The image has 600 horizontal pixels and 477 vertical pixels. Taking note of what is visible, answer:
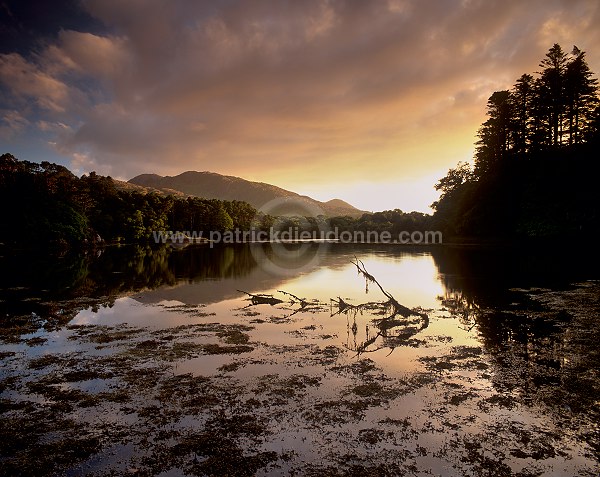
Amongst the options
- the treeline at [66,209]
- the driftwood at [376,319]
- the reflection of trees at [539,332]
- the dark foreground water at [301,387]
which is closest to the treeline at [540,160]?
the reflection of trees at [539,332]

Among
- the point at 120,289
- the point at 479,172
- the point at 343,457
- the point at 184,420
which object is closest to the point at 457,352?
the point at 343,457

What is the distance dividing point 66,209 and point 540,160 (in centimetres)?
9760

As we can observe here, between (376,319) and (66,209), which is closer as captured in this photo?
(376,319)

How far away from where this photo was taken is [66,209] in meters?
81.4

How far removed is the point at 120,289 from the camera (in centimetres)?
2995

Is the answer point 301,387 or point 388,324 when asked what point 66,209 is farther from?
point 301,387

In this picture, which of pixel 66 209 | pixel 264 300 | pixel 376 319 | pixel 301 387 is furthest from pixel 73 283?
pixel 66 209

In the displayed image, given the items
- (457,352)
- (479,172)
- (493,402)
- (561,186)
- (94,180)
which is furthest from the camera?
(94,180)

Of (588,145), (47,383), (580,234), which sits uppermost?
(588,145)

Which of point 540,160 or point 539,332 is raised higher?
point 540,160

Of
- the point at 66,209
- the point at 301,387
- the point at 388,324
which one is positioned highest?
the point at 66,209

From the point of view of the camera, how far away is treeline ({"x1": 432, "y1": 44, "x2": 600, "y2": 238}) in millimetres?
58562

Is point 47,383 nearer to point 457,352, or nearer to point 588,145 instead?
point 457,352

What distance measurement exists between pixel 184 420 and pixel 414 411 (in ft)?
19.7
